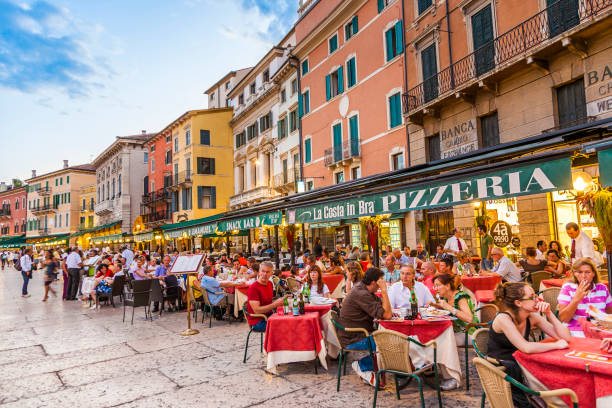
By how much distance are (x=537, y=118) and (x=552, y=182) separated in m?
8.78

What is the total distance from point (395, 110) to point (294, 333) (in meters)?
14.7

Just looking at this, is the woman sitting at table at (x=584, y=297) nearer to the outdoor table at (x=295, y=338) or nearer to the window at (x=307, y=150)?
the outdoor table at (x=295, y=338)

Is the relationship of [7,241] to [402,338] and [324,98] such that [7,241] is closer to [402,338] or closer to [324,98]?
[324,98]

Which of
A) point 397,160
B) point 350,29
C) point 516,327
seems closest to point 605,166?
point 516,327

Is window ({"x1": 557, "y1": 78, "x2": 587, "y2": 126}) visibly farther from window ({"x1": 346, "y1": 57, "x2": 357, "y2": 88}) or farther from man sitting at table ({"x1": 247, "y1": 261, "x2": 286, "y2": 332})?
window ({"x1": 346, "y1": 57, "x2": 357, "y2": 88})

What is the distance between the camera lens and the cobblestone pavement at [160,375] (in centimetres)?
433

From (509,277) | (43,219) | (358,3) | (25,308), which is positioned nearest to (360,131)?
(358,3)

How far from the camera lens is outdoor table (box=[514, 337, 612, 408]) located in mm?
2523

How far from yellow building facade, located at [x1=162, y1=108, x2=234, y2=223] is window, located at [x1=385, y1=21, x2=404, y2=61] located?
71.6ft

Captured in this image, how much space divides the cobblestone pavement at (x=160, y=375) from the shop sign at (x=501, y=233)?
9.50 meters

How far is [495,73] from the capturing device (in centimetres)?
1232

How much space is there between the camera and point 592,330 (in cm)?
360

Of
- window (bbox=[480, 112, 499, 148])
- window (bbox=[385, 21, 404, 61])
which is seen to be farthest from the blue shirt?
window (bbox=[385, 21, 404, 61])

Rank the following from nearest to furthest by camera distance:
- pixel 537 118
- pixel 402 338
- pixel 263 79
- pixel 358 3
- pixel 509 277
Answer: pixel 402 338, pixel 509 277, pixel 537 118, pixel 358 3, pixel 263 79
